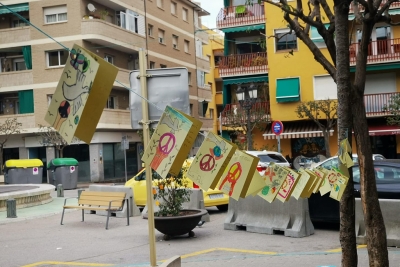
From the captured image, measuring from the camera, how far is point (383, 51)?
34.1 meters

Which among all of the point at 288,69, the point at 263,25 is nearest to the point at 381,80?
the point at 288,69

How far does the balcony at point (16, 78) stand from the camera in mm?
39031

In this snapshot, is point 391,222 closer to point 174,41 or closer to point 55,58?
point 55,58

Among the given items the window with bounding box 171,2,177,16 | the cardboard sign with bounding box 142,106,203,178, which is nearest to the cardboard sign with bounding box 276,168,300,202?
the cardboard sign with bounding box 142,106,203,178

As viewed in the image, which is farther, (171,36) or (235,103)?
(171,36)

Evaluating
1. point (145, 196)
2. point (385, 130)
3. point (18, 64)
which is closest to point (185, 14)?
point (18, 64)

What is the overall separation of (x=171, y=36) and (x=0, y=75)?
48.6 feet

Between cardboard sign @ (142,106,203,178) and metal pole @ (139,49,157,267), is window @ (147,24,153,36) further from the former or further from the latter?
cardboard sign @ (142,106,203,178)

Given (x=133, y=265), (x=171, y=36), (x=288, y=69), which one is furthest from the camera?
(x=171, y=36)

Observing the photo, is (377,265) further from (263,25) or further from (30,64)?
(30,64)

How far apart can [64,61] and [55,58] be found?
619mm

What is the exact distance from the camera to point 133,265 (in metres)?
9.10

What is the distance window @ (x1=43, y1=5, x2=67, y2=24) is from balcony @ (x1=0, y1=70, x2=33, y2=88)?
3.65m

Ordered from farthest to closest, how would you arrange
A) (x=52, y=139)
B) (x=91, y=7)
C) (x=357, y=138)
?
(x=91, y=7), (x=52, y=139), (x=357, y=138)
